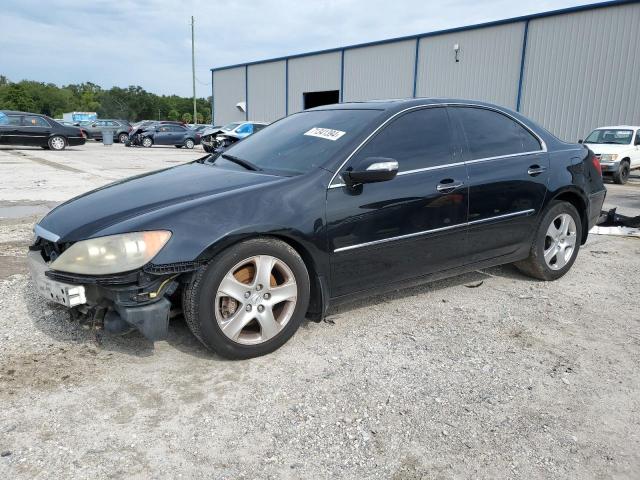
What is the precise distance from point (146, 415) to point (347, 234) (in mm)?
1523

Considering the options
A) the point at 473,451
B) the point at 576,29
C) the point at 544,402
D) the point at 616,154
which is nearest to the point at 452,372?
the point at 544,402

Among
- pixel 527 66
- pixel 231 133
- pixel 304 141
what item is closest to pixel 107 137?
pixel 231 133

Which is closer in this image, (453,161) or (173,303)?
(173,303)

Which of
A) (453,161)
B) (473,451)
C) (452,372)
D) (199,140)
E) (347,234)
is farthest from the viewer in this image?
(199,140)

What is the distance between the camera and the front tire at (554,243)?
14.3 feet

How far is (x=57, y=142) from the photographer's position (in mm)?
20625

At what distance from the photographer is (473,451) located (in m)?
2.23

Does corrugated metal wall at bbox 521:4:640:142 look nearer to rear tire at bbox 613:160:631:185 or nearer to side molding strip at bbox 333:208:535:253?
rear tire at bbox 613:160:631:185

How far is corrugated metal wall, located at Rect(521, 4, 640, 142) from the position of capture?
1748 cm

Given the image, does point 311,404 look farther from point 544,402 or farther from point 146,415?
point 544,402

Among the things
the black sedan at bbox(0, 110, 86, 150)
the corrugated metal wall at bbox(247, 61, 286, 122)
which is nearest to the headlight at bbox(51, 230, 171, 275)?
the black sedan at bbox(0, 110, 86, 150)

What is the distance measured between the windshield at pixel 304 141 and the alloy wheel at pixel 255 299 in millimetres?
696

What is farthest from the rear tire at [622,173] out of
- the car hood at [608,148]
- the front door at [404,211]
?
the front door at [404,211]

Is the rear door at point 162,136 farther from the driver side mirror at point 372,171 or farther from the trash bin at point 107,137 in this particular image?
the driver side mirror at point 372,171
